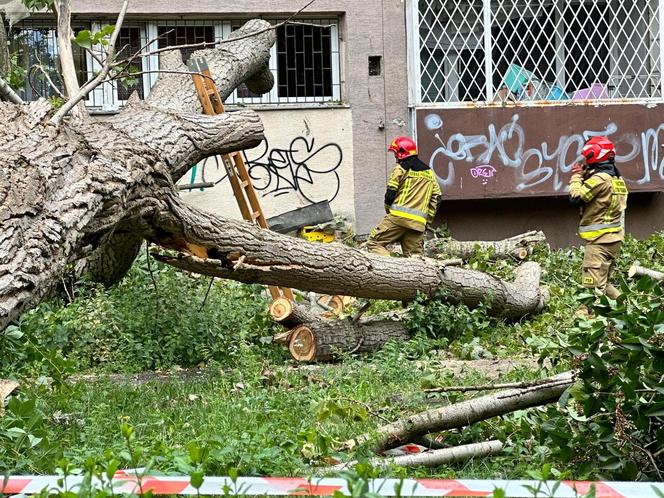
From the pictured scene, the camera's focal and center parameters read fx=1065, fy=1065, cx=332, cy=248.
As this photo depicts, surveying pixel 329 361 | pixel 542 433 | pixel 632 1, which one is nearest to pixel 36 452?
pixel 542 433

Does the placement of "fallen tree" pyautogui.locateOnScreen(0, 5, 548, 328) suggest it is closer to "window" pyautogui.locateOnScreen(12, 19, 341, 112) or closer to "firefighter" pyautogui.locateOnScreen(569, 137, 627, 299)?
"firefighter" pyautogui.locateOnScreen(569, 137, 627, 299)

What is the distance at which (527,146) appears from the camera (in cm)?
1441

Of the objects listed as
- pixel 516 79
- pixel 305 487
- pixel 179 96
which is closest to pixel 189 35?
pixel 516 79

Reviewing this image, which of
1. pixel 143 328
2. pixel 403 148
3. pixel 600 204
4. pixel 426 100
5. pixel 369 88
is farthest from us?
pixel 426 100

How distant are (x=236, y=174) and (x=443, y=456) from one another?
4.84 meters

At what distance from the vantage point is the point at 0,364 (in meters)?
6.52

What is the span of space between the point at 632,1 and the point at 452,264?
7421mm

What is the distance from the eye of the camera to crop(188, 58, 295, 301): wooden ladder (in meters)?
8.69

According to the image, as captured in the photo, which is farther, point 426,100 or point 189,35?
point 426,100

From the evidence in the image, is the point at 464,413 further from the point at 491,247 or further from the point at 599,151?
the point at 491,247

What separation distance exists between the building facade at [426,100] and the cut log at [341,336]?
561cm

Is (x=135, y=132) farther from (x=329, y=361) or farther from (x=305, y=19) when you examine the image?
(x=305, y=19)

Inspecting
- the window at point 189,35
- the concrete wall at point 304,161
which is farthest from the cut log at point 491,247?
the window at point 189,35

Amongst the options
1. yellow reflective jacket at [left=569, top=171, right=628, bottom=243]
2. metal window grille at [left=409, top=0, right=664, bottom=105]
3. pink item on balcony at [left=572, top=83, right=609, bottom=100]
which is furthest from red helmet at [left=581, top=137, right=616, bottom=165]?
pink item on balcony at [left=572, top=83, right=609, bottom=100]
